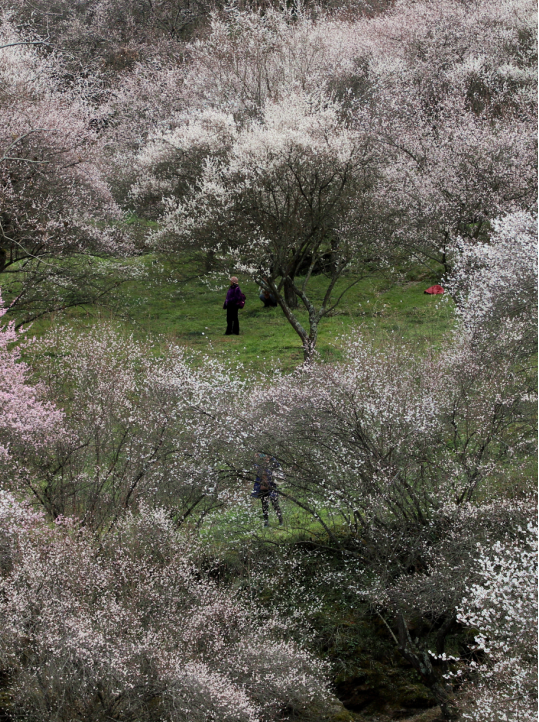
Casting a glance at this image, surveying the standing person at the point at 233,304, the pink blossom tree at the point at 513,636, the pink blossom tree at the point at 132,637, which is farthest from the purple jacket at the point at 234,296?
the pink blossom tree at the point at 513,636

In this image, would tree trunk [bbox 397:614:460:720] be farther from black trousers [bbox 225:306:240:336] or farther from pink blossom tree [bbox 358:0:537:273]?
black trousers [bbox 225:306:240:336]

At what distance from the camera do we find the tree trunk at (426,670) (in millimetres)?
9297

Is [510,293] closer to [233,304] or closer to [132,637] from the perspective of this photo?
[132,637]

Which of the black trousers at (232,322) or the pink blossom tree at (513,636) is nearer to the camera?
the pink blossom tree at (513,636)

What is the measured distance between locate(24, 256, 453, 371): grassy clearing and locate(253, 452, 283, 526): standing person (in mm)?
4915

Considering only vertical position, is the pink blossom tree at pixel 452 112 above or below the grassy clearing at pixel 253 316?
above

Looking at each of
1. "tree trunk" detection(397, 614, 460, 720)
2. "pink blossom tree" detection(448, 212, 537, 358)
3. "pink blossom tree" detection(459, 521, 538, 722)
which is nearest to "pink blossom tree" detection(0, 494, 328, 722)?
"tree trunk" detection(397, 614, 460, 720)

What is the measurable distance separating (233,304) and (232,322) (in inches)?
38.5

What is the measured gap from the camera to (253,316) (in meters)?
20.9

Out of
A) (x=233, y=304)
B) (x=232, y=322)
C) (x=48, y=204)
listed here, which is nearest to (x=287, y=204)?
(x=233, y=304)

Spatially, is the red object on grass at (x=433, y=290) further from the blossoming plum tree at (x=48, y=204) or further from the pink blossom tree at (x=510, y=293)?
the pink blossom tree at (x=510, y=293)

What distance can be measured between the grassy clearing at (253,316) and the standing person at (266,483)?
16.1ft

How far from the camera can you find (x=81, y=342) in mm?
14242

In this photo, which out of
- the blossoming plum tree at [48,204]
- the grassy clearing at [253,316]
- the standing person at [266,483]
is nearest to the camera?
the standing person at [266,483]
